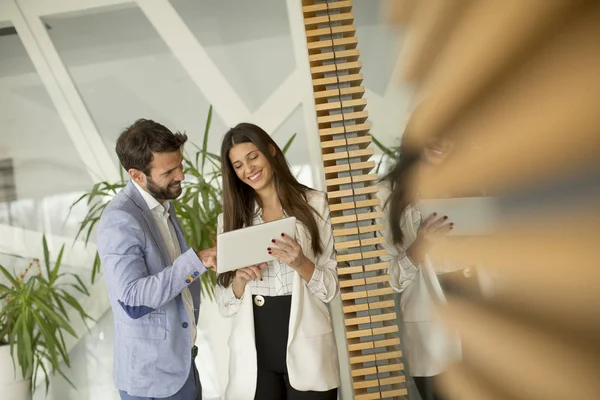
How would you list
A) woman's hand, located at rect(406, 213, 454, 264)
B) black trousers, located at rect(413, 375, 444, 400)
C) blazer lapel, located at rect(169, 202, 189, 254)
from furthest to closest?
1. blazer lapel, located at rect(169, 202, 189, 254)
2. black trousers, located at rect(413, 375, 444, 400)
3. woman's hand, located at rect(406, 213, 454, 264)

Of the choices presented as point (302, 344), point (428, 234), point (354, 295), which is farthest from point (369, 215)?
point (302, 344)

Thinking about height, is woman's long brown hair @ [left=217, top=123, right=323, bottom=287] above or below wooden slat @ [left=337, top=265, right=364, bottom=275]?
above

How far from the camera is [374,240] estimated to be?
2.78 feet

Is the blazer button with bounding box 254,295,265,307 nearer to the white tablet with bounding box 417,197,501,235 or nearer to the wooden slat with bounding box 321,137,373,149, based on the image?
the wooden slat with bounding box 321,137,373,149

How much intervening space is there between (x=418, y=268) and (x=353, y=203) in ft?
0.90

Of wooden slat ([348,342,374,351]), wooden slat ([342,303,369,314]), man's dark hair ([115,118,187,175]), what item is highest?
man's dark hair ([115,118,187,175])

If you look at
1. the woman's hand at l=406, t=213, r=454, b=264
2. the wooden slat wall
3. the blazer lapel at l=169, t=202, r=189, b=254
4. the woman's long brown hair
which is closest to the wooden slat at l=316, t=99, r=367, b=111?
the wooden slat wall

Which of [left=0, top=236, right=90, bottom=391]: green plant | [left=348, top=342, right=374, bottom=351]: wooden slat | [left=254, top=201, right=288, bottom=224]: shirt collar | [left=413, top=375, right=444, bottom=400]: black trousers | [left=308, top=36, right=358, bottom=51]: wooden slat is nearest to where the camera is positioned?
[left=413, top=375, right=444, bottom=400]: black trousers

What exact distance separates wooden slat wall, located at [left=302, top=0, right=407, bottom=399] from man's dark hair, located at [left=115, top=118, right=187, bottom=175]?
4.57 ft

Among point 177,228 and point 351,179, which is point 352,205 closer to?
point 351,179

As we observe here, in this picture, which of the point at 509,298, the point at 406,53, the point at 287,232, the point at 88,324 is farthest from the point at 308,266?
the point at 88,324

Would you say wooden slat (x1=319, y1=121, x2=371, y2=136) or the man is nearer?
wooden slat (x1=319, y1=121, x2=371, y2=136)

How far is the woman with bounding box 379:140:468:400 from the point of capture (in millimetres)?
457

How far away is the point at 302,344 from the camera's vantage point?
1969mm
